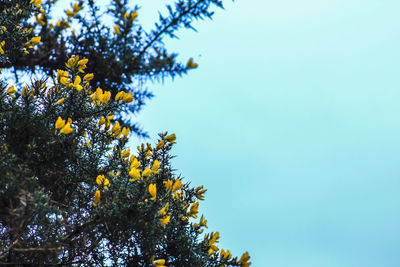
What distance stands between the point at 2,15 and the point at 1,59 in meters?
0.47

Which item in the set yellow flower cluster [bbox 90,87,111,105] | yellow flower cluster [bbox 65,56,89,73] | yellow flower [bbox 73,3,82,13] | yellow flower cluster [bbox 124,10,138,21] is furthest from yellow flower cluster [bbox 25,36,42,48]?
yellow flower [bbox 73,3,82,13]

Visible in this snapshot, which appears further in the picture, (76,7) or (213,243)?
(76,7)

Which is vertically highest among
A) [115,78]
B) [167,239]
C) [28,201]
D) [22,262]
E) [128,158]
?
[115,78]

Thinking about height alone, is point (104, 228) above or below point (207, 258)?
below

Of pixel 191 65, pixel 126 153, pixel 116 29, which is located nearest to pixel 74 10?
pixel 116 29

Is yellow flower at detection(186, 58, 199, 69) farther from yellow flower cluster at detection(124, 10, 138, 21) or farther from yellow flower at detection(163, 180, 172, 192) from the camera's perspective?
yellow flower at detection(163, 180, 172, 192)

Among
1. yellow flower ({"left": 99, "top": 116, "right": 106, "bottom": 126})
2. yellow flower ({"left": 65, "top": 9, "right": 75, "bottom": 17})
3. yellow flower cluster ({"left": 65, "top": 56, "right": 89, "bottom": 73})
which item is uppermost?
yellow flower ({"left": 65, "top": 9, "right": 75, "bottom": 17})

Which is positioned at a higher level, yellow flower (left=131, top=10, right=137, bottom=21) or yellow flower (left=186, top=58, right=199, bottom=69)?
yellow flower (left=131, top=10, right=137, bottom=21)

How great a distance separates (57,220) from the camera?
6.90ft

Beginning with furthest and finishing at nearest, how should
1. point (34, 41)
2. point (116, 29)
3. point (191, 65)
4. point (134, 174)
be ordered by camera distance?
point (116, 29) < point (191, 65) < point (34, 41) < point (134, 174)

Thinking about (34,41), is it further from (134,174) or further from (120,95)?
(134,174)

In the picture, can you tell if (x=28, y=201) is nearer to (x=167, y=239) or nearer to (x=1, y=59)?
(x=167, y=239)

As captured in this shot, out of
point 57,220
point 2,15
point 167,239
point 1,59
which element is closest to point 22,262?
point 57,220

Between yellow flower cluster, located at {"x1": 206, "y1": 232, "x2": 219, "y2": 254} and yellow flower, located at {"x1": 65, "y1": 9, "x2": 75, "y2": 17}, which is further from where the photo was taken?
yellow flower, located at {"x1": 65, "y1": 9, "x2": 75, "y2": 17}
